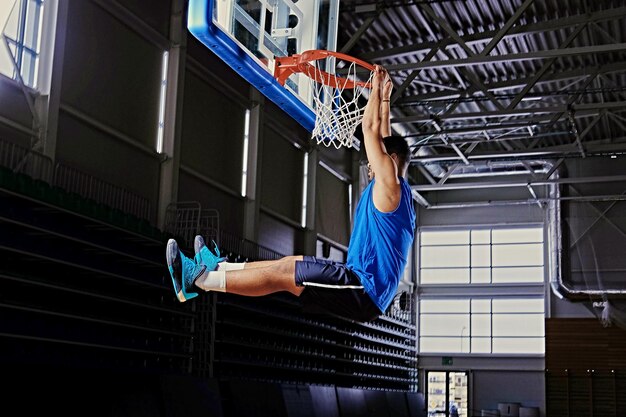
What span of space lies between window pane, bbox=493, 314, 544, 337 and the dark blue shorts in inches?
895

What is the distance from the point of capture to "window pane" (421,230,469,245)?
29.5 m

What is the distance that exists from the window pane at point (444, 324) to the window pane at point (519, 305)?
1162 millimetres

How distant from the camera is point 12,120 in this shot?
12352 millimetres

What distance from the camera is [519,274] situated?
28.4 meters

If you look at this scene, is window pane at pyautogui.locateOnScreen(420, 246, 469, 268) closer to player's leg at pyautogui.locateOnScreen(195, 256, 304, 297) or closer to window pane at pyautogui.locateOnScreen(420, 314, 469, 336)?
window pane at pyautogui.locateOnScreen(420, 314, 469, 336)

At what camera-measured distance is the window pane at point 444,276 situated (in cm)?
2914

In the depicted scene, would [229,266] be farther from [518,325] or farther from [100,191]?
[518,325]

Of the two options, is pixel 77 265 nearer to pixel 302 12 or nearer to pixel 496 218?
pixel 302 12

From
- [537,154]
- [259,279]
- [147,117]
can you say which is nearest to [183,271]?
[259,279]

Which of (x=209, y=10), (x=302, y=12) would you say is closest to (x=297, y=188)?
(x=302, y=12)

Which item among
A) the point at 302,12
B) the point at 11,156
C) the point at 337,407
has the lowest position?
the point at 337,407

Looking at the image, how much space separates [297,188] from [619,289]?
11.2m

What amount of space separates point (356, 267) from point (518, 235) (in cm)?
2351

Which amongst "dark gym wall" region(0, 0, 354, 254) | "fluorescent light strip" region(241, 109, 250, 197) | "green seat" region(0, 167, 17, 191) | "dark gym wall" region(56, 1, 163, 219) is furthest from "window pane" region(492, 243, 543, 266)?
"green seat" region(0, 167, 17, 191)
